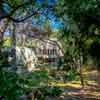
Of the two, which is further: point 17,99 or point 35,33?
point 35,33

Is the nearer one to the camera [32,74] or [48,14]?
[32,74]

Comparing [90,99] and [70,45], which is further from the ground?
[70,45]

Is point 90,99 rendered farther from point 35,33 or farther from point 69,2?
point 69,2

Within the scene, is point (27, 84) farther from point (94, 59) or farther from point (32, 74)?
point (94, 59)

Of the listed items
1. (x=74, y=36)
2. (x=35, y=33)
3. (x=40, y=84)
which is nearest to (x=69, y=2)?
(x=40, y=84)

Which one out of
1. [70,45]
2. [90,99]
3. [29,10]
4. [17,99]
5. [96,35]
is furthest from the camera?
[70,45]

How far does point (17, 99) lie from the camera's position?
3.36 meters

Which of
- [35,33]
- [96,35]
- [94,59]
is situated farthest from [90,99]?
[35,33]

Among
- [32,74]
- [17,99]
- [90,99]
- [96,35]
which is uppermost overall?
[96,35]

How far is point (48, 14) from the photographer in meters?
8.41

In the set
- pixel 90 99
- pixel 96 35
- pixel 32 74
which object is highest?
pixel 96 35

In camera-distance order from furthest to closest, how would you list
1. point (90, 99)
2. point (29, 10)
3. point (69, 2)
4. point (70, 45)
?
point (70, 45) < point (90, 99) < point (29, 10) < point (69, 2)

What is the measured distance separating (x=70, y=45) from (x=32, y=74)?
39.1 ft

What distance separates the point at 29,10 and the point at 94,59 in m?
4.35
